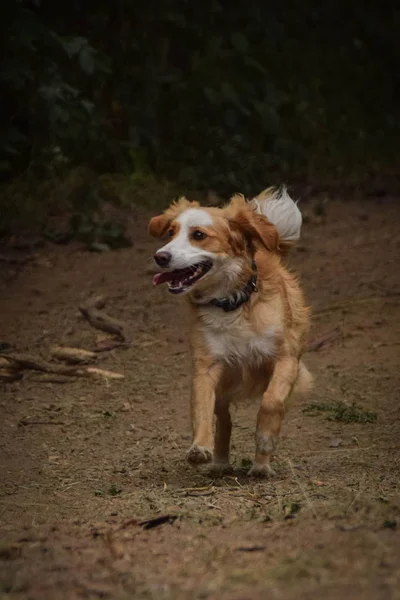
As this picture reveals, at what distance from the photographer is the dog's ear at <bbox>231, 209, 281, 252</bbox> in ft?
18.7

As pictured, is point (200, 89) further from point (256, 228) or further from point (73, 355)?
point (256, 228)

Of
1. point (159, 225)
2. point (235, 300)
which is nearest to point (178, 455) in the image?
point (235, 300)

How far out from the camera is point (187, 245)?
5520 mm

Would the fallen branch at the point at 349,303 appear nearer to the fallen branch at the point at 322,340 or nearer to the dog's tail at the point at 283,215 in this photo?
the fallen branch at the point at 322,340

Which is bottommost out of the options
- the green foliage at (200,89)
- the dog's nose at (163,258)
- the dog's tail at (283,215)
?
the dog's nose at (163,258)

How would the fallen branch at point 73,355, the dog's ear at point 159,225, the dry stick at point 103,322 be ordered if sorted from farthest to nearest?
the dry stick at point 103,322
the fallen branch at point 73,355
the dog's ear at point 159,225

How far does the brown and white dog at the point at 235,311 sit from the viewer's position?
5.44 metres

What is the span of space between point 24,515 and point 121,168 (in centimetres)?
725

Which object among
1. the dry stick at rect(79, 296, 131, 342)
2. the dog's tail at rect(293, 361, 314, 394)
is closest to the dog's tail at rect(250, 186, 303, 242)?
the dog's tail at rect(293, 361, 314, 394)

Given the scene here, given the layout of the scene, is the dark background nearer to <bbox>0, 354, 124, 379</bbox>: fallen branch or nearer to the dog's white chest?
<bbox>0, 354, 124, 379</bbox>: fallen branch

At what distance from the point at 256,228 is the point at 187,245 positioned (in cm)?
38

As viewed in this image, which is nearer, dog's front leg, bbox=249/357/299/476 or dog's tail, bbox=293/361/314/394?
dog's front leg, bbox=249/357/299/476

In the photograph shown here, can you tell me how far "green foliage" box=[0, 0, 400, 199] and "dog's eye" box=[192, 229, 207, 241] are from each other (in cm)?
434

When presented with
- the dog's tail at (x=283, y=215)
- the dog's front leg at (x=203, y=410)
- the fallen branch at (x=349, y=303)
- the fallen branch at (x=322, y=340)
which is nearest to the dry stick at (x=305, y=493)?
the dog's front leg at (x=203, y=410)
